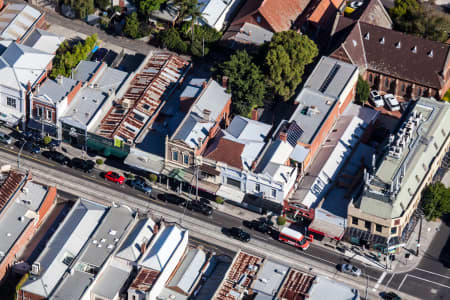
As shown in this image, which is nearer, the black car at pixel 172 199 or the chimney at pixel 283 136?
the black car at pixel 172 199

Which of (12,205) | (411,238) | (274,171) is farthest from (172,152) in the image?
(411,238)

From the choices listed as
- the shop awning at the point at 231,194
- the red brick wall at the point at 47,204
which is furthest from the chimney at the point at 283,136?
the red brick wall at the point at 47,204

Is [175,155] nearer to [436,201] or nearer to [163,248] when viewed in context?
[163,248]

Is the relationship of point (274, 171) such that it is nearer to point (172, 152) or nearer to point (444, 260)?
point (172, 152)

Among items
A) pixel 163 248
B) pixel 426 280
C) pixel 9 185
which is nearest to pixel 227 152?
pixel 163 248

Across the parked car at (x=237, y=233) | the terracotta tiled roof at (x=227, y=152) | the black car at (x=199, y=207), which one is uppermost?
the terracotta tiled roof at (x=227, y=152)

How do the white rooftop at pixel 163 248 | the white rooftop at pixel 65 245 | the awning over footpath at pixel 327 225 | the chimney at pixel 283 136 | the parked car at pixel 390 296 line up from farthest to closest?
the chimney at pixel 283 136
the awning over footpath at pixel 327 225
the parked car at pixel 390 296
the white rooftop at pixel 163 248
the white rooftop at pixel 65 245

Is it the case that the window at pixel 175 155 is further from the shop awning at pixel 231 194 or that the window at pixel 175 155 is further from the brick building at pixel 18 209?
the brick building at pixel 18 209
